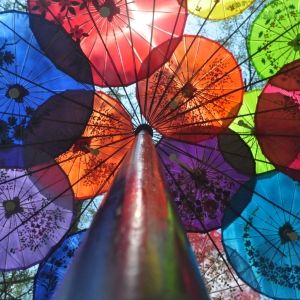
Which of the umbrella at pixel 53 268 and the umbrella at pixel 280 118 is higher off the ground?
the umbrella at pixel 280 118

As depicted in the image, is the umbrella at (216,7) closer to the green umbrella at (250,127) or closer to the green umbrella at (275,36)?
the green umbrella at (275,36)

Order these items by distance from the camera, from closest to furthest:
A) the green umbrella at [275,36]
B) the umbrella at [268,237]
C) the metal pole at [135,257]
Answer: the metal pole at [135,257] → the green umbrella at [275,36] → the umbrella at [268,237]

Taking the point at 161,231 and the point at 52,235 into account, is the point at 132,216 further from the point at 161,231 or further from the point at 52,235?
the point at 52,235

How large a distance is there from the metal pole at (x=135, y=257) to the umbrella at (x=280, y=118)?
3490mm

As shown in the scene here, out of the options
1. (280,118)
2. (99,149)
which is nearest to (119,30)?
(99,149)

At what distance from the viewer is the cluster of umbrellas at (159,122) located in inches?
200

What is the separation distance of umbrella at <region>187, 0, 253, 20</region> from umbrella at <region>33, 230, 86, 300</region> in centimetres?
302

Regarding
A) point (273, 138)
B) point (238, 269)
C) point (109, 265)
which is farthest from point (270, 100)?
point (109, 265)

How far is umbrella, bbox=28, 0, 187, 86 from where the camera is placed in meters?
5.00

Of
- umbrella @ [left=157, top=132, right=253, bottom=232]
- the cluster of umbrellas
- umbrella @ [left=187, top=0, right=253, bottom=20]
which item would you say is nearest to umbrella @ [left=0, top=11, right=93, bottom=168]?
the cluster of umbrellas

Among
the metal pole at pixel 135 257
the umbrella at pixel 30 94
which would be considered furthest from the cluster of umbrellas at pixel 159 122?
the metal pole at pixel 135 257

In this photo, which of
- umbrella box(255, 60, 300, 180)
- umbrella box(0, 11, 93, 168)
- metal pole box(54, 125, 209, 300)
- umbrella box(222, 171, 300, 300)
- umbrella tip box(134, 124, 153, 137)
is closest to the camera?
metal pole box(54, 125, 209, 300)

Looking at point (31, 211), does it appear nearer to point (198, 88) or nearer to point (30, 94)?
point (30, 94)

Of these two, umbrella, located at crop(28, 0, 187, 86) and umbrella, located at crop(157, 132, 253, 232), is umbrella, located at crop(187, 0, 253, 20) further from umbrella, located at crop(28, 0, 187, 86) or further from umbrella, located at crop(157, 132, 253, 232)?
umbrella, located at crop(157, 132, 253, 232)
